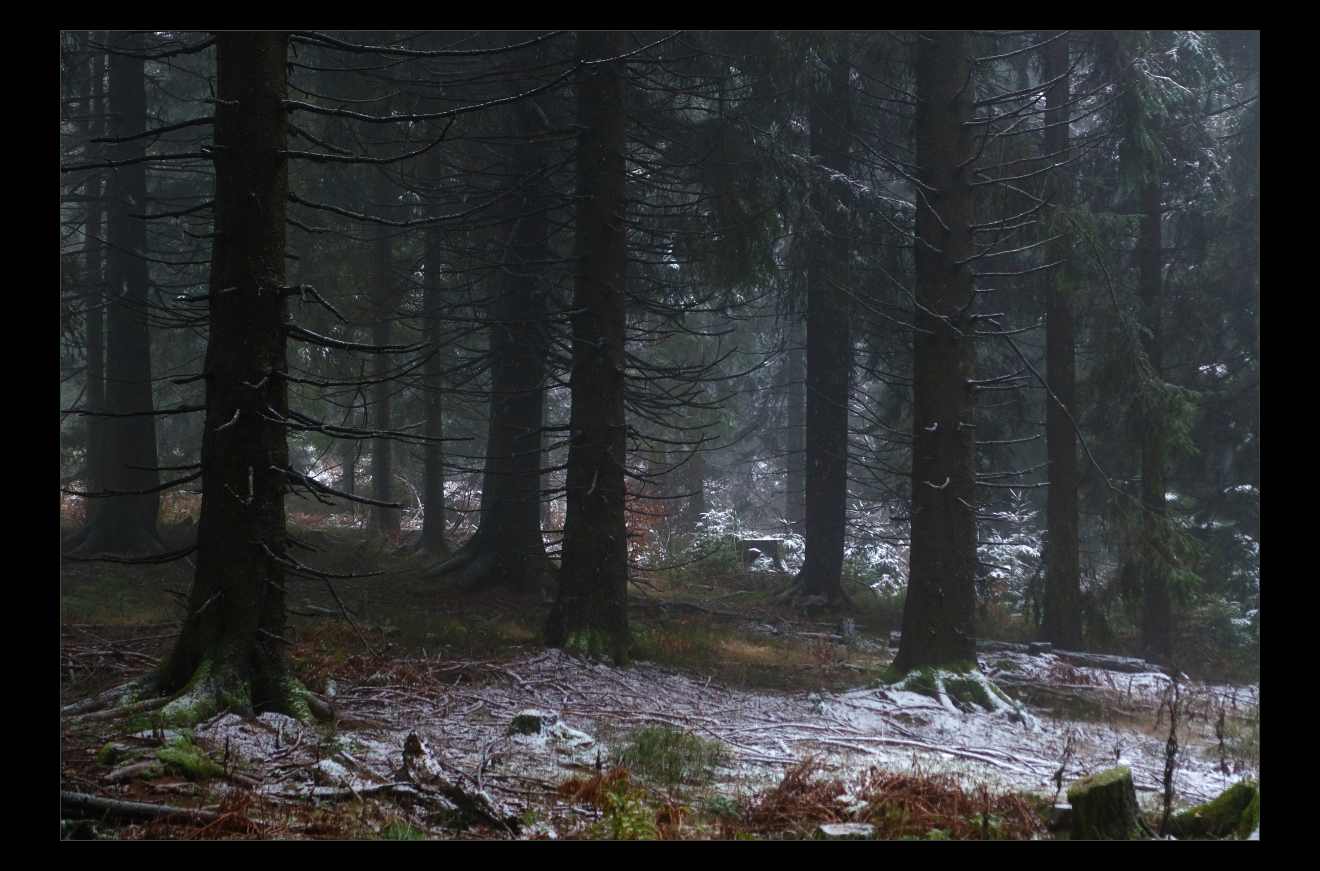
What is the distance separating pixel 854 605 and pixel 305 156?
12.8 m

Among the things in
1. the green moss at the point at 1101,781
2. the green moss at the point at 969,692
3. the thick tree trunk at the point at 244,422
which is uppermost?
the thick tree trunk at the point at 244,422

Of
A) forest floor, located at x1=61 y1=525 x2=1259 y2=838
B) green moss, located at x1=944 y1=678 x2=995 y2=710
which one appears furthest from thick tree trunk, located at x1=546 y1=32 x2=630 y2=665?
green moss, located at x1=944 y1=678 x2=995 y2=710

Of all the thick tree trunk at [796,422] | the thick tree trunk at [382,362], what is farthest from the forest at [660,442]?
the thick tree trunk at [796,422]

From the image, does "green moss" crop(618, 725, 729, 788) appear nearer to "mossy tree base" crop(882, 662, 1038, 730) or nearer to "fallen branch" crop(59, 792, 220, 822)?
"fallen branch" crop(59, 792, 220, 822)

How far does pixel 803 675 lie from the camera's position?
9.88 m

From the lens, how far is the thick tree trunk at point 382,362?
13773mm

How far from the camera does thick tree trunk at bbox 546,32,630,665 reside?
9.16 metres

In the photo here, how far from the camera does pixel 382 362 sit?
17625mm

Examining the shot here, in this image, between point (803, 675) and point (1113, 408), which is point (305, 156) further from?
point (1113, 408)

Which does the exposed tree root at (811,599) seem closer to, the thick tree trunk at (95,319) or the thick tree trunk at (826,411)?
the thick tree trunk at (826,411)

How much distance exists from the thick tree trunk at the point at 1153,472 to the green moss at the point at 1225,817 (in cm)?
821

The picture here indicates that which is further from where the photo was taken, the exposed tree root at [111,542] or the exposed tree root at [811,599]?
the exposed tree root at [811,599]

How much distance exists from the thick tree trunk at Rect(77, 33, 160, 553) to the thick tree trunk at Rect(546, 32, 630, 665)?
918cm
